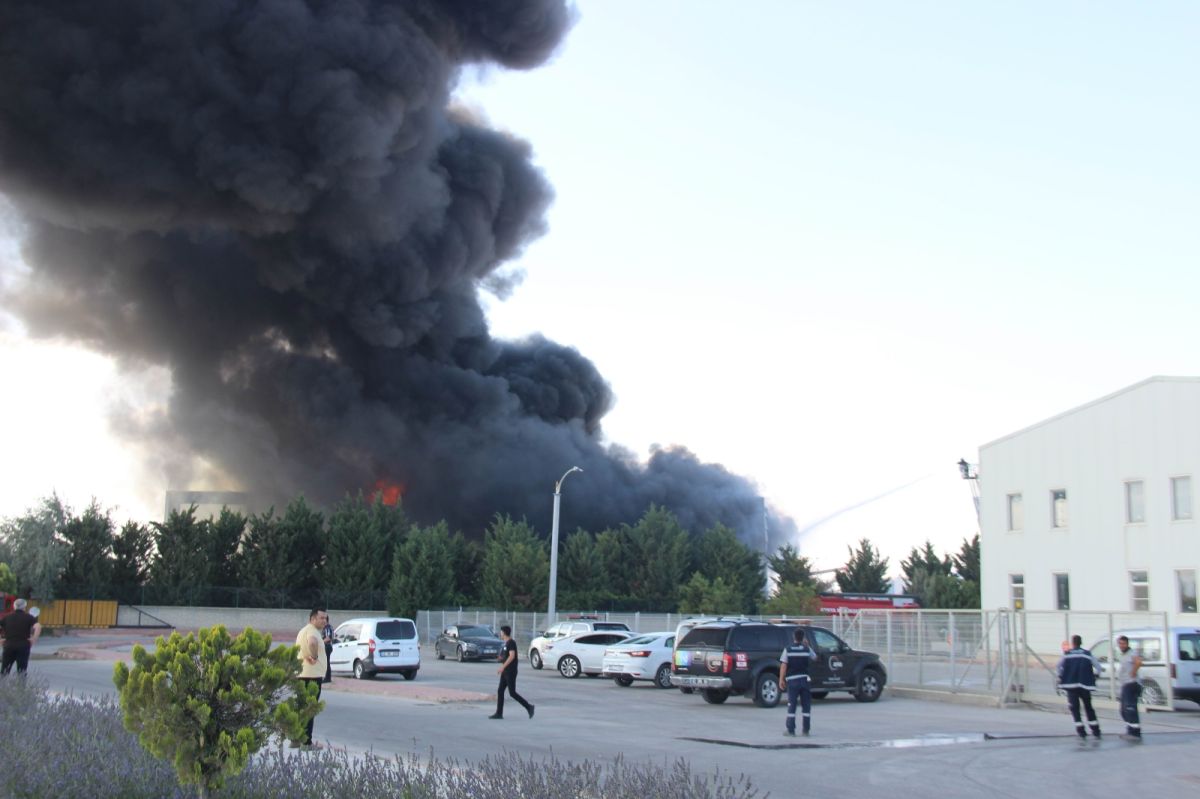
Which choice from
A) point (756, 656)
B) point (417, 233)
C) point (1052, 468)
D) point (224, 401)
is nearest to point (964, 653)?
point (756, 656)

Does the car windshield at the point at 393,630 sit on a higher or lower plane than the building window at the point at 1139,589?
lower

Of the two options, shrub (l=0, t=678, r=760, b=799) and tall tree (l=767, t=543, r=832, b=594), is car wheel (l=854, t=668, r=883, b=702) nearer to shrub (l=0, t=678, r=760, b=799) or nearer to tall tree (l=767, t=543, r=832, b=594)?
shrub (l=0, t=678, r=760, b=799)

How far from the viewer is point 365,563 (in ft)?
178

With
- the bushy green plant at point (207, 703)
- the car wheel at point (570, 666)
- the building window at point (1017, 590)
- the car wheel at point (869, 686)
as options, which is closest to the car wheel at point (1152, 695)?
the car wheel at point (869, 686)

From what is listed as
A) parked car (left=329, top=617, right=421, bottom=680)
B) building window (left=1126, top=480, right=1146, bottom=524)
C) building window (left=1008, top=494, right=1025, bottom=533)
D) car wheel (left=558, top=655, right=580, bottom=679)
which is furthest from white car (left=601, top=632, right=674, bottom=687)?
building window (left=1008, top=494, right=1025, bottom=533)

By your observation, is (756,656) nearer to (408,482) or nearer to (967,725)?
(967,725)

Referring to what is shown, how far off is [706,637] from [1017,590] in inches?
812

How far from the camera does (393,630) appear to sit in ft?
86.1

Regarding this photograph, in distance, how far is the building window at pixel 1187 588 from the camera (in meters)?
31.4

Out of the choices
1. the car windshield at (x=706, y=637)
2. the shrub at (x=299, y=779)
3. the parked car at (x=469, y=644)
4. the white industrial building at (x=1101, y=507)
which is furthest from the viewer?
the parked car at (x=469, y=644)

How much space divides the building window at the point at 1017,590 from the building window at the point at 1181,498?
6367 millimetres

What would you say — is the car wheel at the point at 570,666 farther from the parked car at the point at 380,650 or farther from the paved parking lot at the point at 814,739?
the paved parking lot at the point at 814,739

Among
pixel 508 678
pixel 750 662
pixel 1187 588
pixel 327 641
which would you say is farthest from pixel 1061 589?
pixel 508 678

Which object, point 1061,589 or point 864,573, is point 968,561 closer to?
point 864,573
